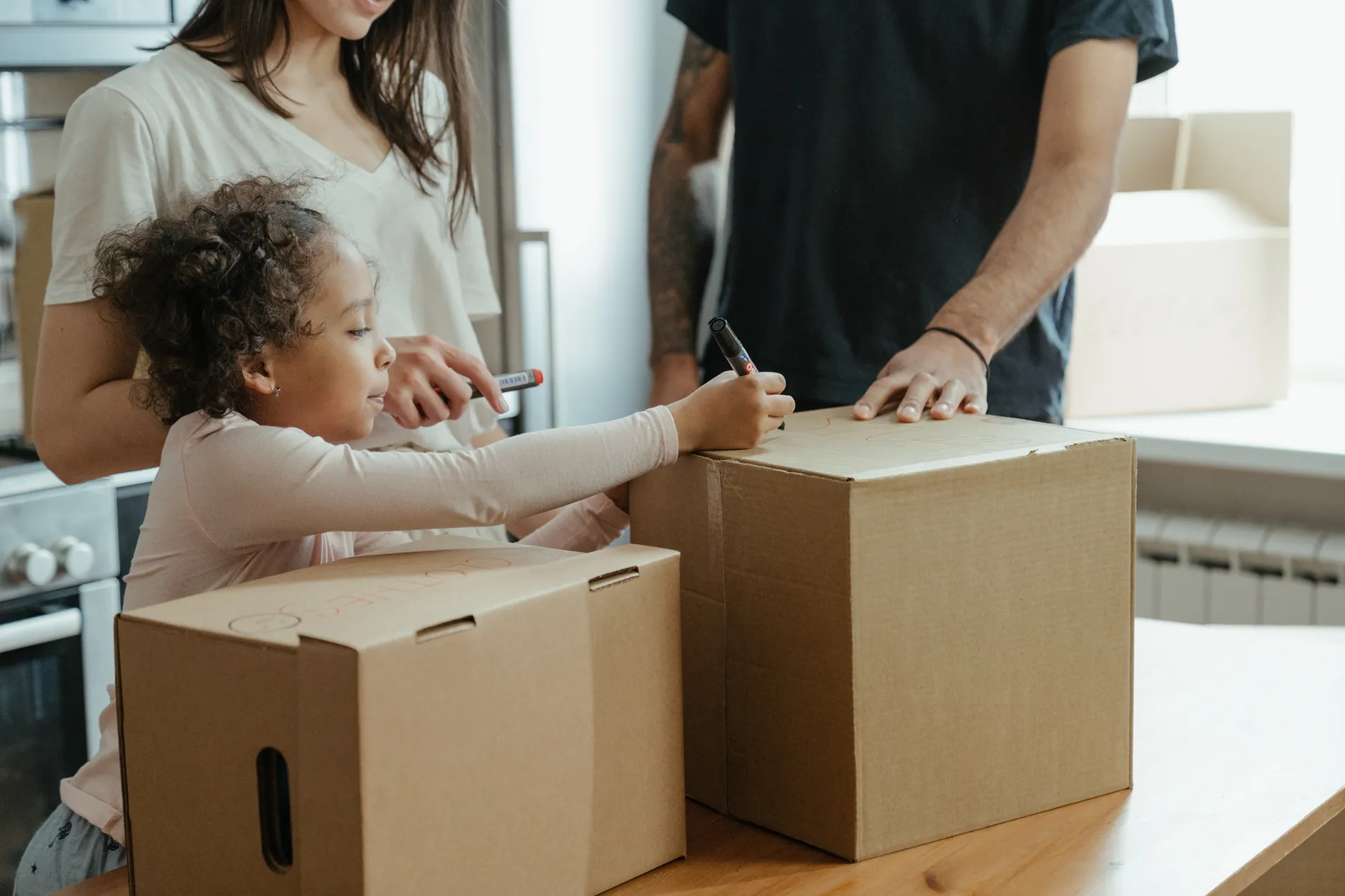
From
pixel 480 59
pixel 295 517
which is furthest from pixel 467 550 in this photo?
pixel 480 59

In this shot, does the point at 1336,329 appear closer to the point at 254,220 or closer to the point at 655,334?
the point at 655,334

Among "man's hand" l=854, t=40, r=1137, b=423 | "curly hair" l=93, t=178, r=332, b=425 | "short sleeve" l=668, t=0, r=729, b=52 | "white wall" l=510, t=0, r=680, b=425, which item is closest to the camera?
"curly hair" l=93, t=178, r=332, b=425

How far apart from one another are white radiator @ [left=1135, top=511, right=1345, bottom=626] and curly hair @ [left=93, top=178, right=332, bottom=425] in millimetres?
1677

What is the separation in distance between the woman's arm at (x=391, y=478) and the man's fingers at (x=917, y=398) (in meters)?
0.19

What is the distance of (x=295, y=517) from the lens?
34.1 inches

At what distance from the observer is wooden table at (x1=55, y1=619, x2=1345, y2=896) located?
2.71ft

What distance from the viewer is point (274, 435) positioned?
→ 89cm

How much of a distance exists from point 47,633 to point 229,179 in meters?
0.91

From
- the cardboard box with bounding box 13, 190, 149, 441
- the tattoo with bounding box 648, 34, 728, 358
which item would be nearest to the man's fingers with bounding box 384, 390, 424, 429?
the tattoo with bounding box 648, 34, 728, 358

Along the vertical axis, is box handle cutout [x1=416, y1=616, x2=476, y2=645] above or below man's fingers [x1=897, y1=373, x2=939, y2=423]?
below

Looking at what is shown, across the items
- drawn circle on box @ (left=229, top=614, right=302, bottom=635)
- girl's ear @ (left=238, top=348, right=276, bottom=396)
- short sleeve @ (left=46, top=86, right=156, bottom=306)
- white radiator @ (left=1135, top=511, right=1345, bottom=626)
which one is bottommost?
A: white radiator @ (left=1135, top=511, right=1345, bottom=626)

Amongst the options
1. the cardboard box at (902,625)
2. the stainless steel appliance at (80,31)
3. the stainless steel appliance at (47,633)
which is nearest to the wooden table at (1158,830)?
the cardboard box at (902,625)

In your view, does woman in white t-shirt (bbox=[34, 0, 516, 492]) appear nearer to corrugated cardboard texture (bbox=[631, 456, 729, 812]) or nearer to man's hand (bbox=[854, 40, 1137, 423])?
corrugated cardboard texture (bbox=[631, 456, 729, 812])

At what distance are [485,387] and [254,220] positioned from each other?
0.24 metres
